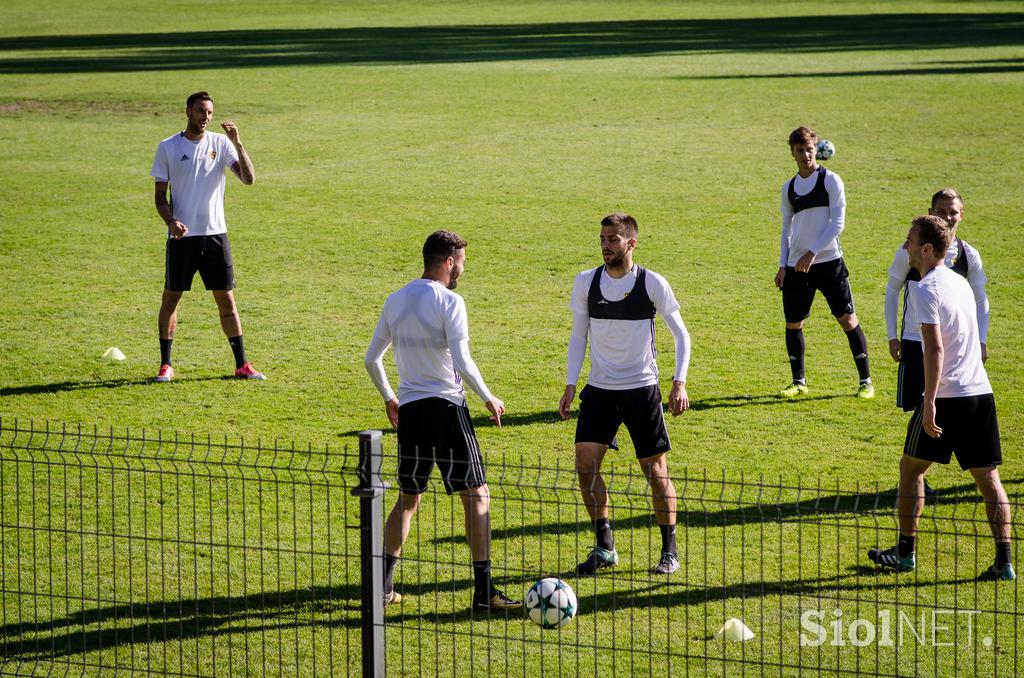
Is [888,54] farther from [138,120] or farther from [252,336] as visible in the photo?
[252,336]

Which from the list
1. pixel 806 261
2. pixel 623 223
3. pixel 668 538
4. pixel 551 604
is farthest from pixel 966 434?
pixel 806 261

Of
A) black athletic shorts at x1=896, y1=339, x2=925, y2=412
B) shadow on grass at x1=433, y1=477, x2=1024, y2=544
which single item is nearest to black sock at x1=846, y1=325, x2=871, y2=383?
shadow on grass at x1=433, y1=477, x2=1024, y2=544

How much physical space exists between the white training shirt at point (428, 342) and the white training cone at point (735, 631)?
1738 millimetres

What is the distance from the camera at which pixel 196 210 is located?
11828 mm

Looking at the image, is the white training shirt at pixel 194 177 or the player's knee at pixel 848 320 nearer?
the player's knee at pixel 848 320

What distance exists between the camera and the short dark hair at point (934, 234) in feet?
24.1

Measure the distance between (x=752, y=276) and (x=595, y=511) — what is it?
866cm

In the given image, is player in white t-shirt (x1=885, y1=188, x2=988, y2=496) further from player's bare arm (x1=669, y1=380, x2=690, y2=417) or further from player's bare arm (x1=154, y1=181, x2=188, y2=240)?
player's bare arm (x1=154, y1=181, x2=188, y2=240)

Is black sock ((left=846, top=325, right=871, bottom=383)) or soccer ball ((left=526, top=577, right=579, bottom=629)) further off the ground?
black sock ((left=846, top=325, right=871, bottom=383))

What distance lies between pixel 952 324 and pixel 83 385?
7814 mm

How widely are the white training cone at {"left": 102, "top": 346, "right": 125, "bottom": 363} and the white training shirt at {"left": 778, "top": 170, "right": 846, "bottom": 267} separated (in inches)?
Result: 248

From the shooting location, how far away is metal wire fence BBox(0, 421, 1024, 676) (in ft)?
21.6

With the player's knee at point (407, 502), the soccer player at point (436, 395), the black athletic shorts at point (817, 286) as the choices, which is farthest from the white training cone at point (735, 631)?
the black athletic shorts at point (817, 286)

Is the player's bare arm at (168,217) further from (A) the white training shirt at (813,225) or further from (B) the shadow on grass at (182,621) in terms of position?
(A) the white training shirt at (813,225)
